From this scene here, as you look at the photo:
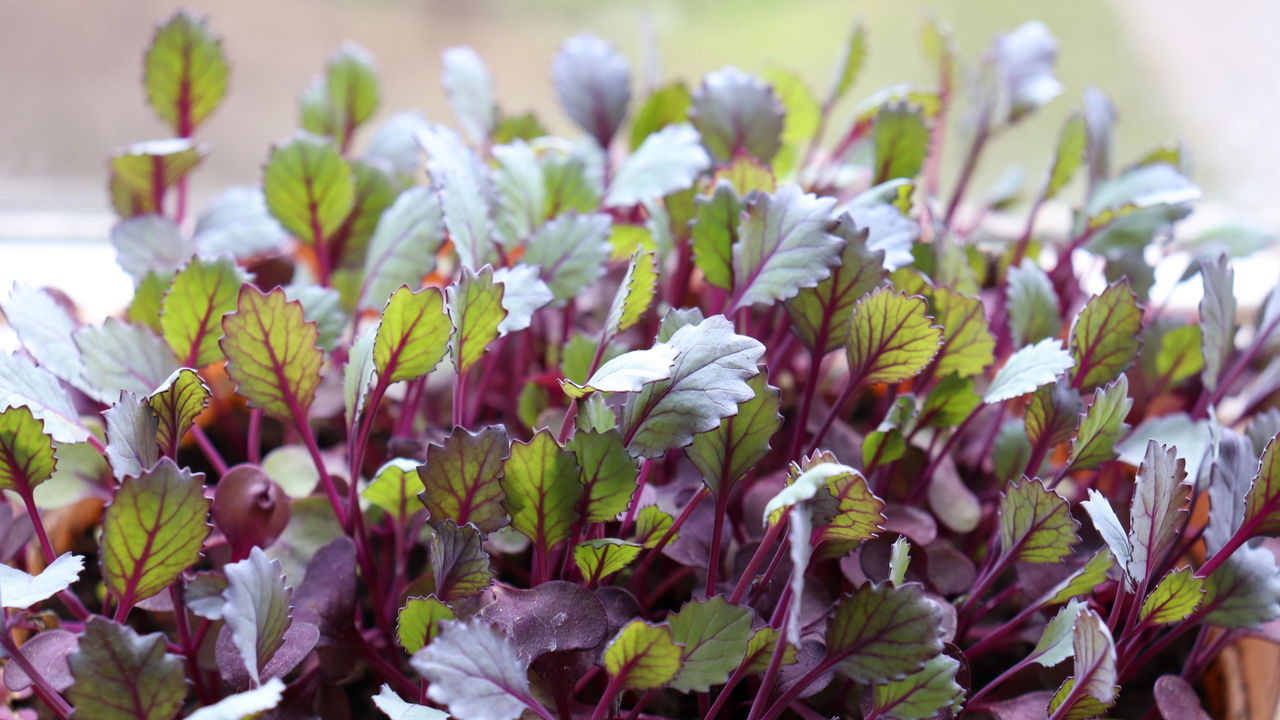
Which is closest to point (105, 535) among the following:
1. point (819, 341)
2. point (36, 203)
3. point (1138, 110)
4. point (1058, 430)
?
point (819, 341)

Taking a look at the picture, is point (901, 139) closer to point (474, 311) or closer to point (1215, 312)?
point (1215, 312)

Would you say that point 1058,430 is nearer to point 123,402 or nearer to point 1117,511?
point 1117,511

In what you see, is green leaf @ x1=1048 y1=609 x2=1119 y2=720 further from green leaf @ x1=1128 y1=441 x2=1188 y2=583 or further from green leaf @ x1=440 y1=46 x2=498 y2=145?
green leaf @ x1=440 y1=46 x2=498 y2=145

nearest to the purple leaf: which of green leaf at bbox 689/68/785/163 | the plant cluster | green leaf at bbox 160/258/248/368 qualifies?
the plant cluster

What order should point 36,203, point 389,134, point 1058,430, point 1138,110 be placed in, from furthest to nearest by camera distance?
point 1138,110
point 36,203
point 389,134
point 1058,430

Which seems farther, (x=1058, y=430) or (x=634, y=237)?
(x=634, y=237)

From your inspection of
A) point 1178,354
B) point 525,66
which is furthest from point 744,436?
point 525,66

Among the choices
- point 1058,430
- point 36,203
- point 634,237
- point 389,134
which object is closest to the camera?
point 1058,430

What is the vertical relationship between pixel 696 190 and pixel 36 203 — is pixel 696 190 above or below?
above
